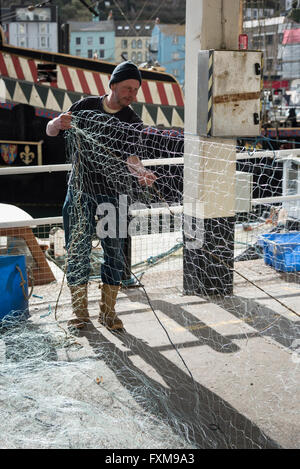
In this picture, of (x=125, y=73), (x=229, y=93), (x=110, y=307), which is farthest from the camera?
(x=229, y=93)

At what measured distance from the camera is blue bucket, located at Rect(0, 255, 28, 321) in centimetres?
449

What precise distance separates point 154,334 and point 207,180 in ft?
4.92

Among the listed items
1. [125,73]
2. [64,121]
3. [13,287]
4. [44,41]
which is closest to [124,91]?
[125,73]

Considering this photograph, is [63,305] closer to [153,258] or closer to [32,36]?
[153,258]

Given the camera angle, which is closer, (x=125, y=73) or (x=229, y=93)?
(x=125, y=73)

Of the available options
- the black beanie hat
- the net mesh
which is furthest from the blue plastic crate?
the black beanie hat

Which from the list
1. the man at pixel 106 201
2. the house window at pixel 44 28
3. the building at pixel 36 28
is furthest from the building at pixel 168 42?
the man at pixel 106 201

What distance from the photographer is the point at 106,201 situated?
4.36m

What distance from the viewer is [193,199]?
510 cm

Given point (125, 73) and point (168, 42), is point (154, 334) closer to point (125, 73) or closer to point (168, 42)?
point (125, 73)

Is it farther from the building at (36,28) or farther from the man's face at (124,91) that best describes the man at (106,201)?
the building at (36,28)

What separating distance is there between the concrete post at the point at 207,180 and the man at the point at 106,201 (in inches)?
29.7

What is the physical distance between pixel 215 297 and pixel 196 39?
2.32 metres

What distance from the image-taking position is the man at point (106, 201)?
428 centimetres
